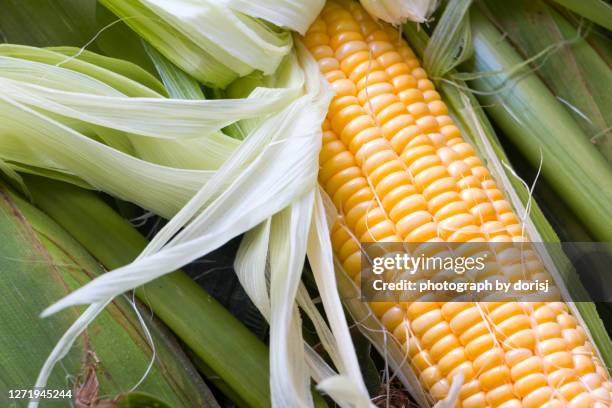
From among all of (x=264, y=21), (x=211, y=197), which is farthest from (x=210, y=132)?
(x=264, y=21)

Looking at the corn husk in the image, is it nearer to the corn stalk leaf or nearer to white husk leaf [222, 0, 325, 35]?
white husk leaf [222, 0, 325, 35]

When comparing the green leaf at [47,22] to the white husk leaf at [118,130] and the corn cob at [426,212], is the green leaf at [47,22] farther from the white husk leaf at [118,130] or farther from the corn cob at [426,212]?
the corn cob at [426,212]

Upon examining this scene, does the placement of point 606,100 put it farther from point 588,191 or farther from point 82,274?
point 82,274

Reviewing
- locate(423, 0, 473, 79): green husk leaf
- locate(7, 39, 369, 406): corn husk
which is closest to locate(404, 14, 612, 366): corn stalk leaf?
locate(423, 0, 473, 79): green husk leaf

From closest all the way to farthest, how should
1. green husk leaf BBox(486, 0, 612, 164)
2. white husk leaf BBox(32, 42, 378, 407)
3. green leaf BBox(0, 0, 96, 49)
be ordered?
white husk leaf BBox(32, 42, 378, 407) < green leaf BBox(0, 0, 96, 49) < green husk leaf BBox(486, 0, 612, 164)

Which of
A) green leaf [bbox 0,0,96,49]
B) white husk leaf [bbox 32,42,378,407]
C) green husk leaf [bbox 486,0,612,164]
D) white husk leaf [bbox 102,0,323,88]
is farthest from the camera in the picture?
green husk leaf [bbox 486,0,612,164]

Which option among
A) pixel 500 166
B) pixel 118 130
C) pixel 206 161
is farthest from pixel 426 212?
pixel 118 130

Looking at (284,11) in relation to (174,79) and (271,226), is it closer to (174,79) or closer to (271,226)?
(174,79)
